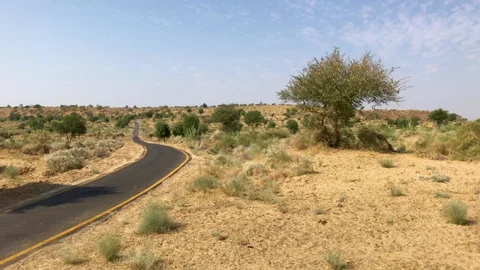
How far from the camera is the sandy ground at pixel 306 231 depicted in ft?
21.7

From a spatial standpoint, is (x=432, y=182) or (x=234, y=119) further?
(x=234, y=119)

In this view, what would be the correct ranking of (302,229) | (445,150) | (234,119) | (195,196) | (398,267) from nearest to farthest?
(398,267) < (302,229) < (195,196) < (445,150) < (234,119)

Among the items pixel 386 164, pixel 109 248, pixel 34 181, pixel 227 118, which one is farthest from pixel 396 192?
pixel 227 118

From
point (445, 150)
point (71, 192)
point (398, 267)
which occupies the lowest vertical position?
point (71, 192)

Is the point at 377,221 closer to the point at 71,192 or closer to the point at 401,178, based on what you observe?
the point at 401,178

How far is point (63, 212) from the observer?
34.9 ft

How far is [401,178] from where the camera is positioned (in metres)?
13.3

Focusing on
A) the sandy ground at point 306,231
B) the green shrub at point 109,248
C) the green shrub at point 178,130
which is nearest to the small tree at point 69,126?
the green shrub at point 178,130

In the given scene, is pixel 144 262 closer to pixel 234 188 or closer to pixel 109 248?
pixel 109 248

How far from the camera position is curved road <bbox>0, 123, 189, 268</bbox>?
793 centimetres

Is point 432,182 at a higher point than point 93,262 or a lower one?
higher

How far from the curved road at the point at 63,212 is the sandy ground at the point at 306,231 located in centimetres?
48

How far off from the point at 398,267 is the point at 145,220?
5106 millimetres

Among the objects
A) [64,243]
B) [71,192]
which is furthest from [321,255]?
[71,192]
